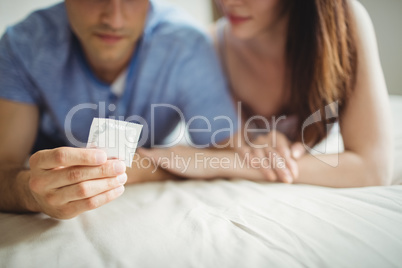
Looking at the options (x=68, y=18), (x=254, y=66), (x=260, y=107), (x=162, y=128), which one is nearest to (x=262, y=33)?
(x=254, y=66)

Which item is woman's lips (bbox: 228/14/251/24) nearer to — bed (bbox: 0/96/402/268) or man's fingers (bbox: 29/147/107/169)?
bed (bbox: 0/96/402/268)

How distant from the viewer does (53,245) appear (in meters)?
0.51

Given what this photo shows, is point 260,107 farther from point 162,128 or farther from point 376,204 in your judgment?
point 376,204

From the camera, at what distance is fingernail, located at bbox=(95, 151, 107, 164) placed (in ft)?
1.62

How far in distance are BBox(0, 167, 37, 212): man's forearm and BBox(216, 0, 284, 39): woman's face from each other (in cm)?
71

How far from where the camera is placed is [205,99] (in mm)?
908

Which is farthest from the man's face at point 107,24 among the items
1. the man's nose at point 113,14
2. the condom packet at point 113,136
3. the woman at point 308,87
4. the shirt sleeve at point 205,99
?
the condom packet at point 113,136

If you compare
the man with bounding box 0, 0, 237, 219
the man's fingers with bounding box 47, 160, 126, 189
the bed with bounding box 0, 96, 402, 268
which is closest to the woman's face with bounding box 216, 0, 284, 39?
the man with bounding box 0, 0, 237, 219

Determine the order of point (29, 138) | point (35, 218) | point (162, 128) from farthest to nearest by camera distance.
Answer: point (162, 128) → point (29, 138) → point (35, 218)

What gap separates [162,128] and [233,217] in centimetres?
52

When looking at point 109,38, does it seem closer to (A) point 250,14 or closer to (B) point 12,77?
(B) point 12,77

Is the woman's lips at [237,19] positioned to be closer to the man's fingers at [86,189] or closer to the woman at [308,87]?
the woman at [308,87]

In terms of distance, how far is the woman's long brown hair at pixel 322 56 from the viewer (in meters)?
0.84

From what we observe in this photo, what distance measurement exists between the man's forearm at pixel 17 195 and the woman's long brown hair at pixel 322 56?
77 cm
